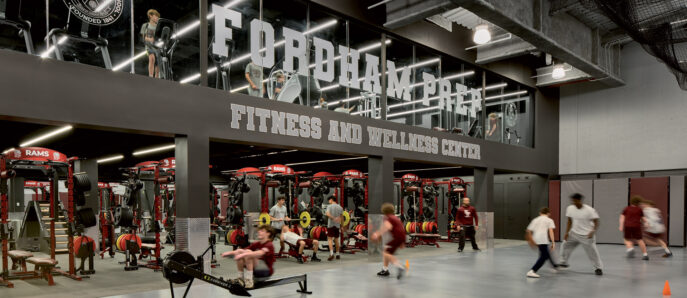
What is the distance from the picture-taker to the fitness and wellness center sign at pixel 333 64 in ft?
28.6

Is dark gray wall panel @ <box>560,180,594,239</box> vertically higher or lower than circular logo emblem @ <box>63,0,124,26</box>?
lower

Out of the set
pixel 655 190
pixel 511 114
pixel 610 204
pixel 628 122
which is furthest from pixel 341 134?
pixel 628 122

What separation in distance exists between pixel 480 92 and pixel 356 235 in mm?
5868

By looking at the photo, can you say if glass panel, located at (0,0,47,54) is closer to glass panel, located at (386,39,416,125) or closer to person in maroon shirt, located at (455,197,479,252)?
glass panel, located at (386,39,416,125)

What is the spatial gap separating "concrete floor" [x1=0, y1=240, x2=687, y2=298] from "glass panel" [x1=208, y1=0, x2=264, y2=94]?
3428 mm

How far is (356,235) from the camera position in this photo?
12234 mm

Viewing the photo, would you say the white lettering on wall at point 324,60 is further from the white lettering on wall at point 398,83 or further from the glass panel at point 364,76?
the white lettering on wall at point 398,83

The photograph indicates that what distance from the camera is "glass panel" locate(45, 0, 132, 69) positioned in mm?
6699

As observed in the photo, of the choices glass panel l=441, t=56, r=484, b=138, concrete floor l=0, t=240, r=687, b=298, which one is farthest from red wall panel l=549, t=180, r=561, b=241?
concrete floor l=0, t=240, r=687, b=298

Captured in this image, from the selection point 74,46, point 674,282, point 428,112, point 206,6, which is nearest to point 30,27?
point 74,46

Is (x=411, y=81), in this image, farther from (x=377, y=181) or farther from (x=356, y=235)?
(x=356, y=235)

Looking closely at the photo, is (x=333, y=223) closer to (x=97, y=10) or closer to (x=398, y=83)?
(x=398, y=83)

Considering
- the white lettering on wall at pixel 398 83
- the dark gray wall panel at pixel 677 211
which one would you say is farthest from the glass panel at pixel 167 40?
the dark gray wall panel at pixel 677 211

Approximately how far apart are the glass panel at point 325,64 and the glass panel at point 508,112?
6.15 metres
